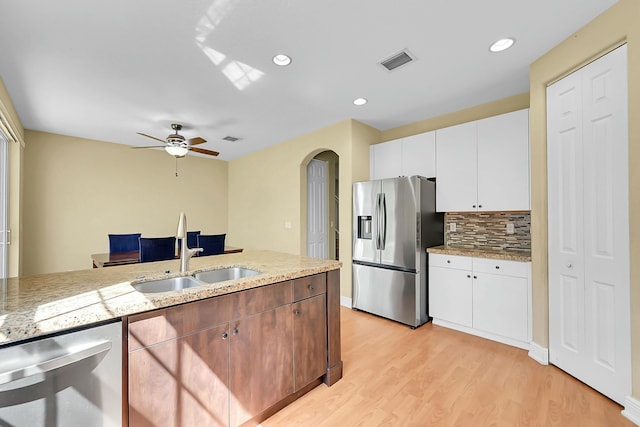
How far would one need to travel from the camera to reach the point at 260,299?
1.61 m

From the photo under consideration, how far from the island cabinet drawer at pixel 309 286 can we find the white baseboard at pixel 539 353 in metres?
1.95

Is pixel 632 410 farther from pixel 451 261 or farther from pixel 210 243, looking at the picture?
pixel 210 243

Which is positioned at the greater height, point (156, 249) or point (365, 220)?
point (365, 220)

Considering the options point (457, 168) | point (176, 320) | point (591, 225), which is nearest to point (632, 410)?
point (591, 225)

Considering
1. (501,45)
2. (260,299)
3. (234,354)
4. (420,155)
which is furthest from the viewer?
(420,155)

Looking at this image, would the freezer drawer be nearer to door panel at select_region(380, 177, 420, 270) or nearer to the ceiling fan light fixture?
door panel at select_region(380, 177, 420, 270)

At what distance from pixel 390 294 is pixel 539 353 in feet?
4.63

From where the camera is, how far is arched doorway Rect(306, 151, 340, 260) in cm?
506

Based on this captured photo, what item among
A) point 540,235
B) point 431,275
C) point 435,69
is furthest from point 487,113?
point 431,275

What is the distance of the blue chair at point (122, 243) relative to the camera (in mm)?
4285

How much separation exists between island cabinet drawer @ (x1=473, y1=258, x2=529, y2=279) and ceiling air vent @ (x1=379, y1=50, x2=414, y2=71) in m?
2.06

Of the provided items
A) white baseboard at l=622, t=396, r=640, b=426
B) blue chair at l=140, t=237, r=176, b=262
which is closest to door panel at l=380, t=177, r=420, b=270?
white baseboard at l=622, t=396, r=640, b=426

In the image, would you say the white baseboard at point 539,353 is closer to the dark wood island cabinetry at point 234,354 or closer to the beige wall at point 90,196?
the dark wood island cabinetry at point 234,354

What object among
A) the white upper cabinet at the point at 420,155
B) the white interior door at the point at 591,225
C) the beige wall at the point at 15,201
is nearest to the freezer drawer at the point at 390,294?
the white interior door at the point at 591,225
